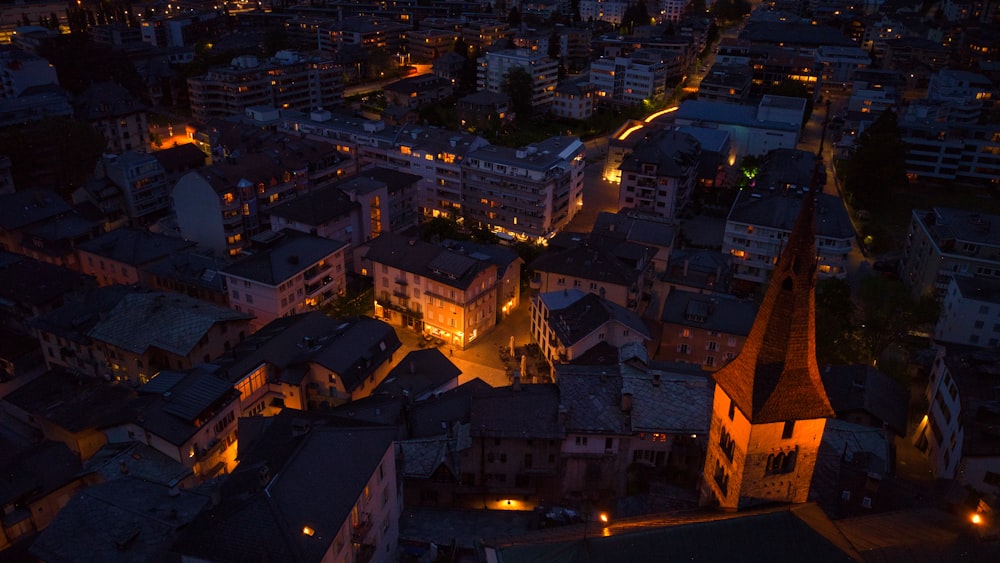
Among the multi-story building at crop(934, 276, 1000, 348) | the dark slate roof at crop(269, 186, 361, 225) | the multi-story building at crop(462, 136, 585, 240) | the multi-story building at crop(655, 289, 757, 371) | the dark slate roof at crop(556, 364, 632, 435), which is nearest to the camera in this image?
the dark slate roof at crop(556, 364, 632, 435)

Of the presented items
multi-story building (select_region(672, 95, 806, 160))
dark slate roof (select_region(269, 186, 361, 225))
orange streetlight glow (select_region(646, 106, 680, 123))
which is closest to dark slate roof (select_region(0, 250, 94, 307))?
dark slate roof (select_region(269, 186, 361, 225))

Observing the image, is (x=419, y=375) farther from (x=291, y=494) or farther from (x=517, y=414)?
(x=291, y=494)

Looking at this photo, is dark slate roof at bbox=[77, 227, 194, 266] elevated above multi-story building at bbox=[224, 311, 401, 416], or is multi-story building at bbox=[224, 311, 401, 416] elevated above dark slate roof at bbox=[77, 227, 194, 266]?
dark slate roof at bbox=[77, 227, 194, 266]

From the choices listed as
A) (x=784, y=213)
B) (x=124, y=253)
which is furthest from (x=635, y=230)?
(x=124, y=253)

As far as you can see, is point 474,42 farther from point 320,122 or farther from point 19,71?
point 19,71

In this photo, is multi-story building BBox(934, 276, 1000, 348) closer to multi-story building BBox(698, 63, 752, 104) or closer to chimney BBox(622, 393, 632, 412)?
chimney BBox(622, 393, 632, 412)

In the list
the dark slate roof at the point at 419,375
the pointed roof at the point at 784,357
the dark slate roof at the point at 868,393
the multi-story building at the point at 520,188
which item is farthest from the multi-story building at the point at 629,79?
the pointed roof at the point at 784,357
